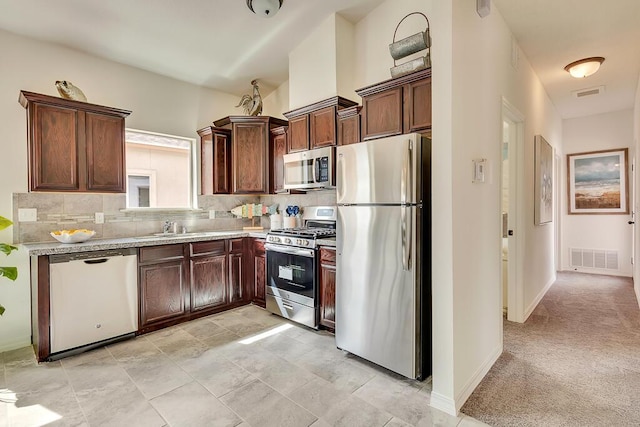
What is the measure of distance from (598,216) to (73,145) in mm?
7681

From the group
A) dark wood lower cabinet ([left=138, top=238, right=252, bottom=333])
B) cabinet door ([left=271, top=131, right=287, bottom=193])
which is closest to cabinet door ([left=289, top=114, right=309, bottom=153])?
cabinet door ([left=271, top=131, right=287, bottom=193])

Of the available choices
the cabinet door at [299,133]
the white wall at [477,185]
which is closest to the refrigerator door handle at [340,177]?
the white wall at [477,185]

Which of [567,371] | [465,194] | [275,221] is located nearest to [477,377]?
[567,371]

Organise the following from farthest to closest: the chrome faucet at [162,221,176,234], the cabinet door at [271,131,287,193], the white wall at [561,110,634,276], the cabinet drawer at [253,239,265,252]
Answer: the white wall at [561,110,634,276]
the cabinet door at [271,131,287,193]
the cabinet drawer at [253,239,265,252]
the chrome faucet at [162,221,176,234]

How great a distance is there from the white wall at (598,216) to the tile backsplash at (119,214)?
4910mm

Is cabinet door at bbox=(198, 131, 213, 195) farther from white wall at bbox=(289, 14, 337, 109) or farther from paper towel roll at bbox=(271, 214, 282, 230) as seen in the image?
white wall at bbox=(289, 14, 337, 109)

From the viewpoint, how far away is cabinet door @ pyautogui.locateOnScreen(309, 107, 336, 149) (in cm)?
349

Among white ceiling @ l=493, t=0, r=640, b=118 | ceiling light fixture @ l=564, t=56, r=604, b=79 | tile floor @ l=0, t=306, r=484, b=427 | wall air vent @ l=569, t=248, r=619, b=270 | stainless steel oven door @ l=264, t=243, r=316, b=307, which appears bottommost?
tile floor @ l=0, t=306, r=484, b=427

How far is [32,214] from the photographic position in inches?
120

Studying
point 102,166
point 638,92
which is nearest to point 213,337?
point 102,166

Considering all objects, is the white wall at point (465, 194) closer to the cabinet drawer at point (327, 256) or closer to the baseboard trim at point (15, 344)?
the cabinet drawer at point (327, 256)

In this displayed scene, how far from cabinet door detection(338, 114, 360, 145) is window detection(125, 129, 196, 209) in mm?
2073

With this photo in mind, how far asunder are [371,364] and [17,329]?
3.15 meters

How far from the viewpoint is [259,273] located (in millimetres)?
4012
